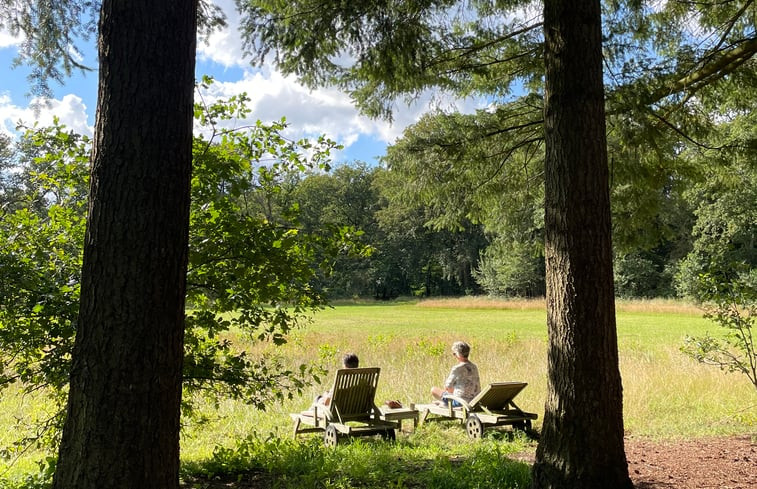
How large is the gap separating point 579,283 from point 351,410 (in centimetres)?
372

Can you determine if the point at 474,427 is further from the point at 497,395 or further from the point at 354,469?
the point at 354,469

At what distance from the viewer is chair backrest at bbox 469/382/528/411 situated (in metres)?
6.94

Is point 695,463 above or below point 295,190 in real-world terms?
below

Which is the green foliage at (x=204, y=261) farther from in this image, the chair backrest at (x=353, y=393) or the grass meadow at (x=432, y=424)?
the chair backrest at (x=353, y=393)

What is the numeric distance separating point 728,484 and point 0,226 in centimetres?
573

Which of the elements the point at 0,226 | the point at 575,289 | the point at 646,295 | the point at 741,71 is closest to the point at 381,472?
→ the point at 575,289

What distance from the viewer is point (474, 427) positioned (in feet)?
23.2

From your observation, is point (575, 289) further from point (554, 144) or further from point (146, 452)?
point (146, 452)

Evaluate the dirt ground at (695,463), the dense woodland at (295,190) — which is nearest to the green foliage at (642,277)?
the dense woodland at (295,190)

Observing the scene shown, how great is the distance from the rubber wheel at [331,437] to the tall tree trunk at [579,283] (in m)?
2.95

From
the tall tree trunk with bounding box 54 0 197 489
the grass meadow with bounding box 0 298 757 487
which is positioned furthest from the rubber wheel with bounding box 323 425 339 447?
the tall tree trunk with bounding box 54 0 197 489

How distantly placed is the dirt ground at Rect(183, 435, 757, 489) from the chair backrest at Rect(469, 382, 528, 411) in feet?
4.18

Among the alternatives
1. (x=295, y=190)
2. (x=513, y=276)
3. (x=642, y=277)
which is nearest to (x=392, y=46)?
(x=295, y=190)

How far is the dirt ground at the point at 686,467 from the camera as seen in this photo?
4516mm
